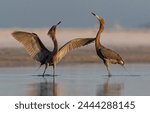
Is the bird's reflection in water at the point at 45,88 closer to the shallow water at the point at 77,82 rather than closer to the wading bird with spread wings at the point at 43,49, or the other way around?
the shallow water at the point at 77,82

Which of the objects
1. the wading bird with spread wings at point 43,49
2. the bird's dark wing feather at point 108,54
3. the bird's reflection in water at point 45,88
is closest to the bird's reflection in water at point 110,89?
the bird's reflection in water at point 45,88

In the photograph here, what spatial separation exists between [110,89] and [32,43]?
13.9 feet

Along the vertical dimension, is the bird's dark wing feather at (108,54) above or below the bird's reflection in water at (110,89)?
above

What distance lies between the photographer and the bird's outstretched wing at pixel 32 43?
2194 centimetres

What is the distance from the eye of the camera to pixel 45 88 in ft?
61.1

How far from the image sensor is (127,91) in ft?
59.2

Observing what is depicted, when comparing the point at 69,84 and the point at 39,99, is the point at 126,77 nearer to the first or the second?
the point at 69,84

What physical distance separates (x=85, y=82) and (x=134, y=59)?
995 centimetres

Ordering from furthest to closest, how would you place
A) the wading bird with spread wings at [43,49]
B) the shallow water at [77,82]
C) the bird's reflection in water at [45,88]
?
the wading bird with spread wings at [43,49], the shallow water at [77,82], the bird's reflection in water at [45,88]

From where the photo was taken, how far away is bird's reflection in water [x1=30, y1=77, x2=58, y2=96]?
57.8ft

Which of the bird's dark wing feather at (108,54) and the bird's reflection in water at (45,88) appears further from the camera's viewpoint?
the bird's dark wing feather at (108,54)

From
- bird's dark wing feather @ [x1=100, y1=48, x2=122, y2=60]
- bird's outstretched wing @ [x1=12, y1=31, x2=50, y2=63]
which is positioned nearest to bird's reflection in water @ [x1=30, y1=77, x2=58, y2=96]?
bird's outstretched wing @ [x1=12, y1=31, x2=50, y2=63]

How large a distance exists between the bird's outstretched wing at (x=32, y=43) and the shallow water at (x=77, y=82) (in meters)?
0.51

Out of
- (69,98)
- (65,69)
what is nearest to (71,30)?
(65,69)
